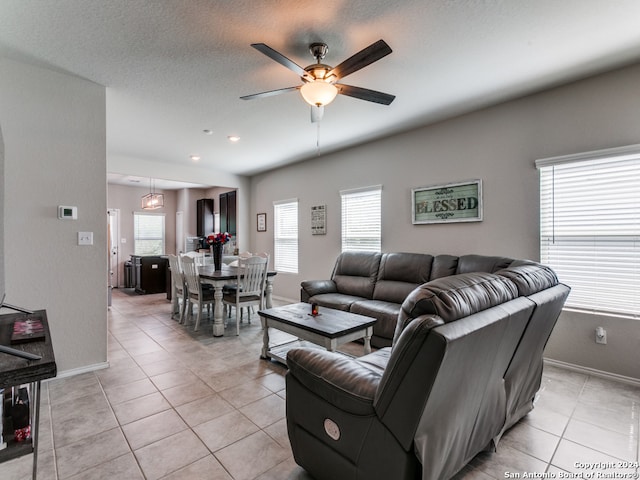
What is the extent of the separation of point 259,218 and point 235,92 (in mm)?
3934

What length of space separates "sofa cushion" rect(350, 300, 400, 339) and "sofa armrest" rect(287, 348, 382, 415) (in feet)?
5.65

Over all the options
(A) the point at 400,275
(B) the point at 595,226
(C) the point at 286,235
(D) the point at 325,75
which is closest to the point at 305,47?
(D) the point at 325,75

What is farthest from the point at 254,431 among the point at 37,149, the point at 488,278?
the point at 37,149

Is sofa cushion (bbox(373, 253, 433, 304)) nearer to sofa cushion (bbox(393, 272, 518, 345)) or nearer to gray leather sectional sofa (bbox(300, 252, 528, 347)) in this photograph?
gray leather sectional sofa (bbox(300, 252, 528, 347))

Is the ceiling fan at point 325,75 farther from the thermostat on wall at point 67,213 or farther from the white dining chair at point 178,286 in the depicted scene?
the white dining chair at point 178,286

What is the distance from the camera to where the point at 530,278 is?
179 cm

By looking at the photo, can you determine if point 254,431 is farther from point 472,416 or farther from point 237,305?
point 237,305

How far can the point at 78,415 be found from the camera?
2.26 m

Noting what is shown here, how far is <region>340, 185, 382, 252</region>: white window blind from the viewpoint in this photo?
15.6ft

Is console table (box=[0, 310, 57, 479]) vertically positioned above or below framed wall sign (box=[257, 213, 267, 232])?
below

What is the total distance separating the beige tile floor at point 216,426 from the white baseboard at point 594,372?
8cm

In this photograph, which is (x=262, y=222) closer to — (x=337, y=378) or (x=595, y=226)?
(x=595, y=226)

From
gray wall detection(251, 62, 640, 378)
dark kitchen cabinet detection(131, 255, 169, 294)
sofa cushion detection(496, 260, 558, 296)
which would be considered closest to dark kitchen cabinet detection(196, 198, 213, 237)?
dark kitchen cabinet detection(131, 255, 169, 294)

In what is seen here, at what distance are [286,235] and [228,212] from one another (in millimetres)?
2079
